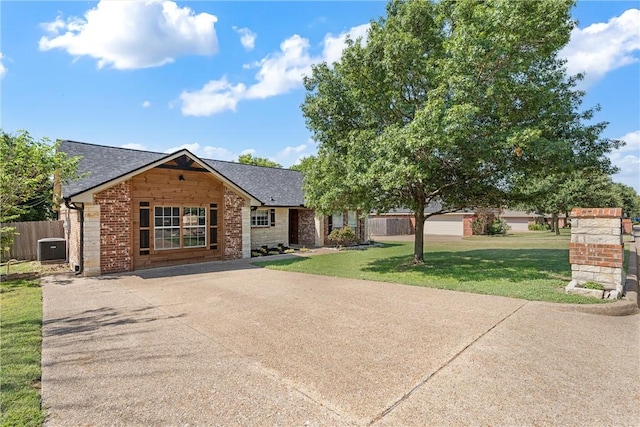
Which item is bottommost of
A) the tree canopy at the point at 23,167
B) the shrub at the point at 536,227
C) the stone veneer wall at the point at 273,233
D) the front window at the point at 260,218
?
the shrub at the point at 536,227

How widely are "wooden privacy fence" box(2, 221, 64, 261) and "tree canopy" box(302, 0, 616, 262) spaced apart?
12.9m

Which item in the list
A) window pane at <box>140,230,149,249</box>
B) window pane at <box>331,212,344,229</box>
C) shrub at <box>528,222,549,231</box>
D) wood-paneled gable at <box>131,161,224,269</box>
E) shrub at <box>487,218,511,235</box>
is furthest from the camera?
shrub at <box>528,222,549,231</box>

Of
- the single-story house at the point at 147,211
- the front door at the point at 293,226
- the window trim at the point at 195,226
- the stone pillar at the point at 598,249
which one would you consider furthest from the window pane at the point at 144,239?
the stone pillar at the point at 598,249

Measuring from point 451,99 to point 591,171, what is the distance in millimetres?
6722

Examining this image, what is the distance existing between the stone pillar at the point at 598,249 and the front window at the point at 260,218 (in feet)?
46.6

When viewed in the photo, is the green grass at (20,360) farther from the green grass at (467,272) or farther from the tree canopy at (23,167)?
the green grass at (467,272)

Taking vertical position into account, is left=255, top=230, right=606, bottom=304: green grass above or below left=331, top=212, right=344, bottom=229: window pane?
below

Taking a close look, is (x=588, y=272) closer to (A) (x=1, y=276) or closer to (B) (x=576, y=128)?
(B) (x=576, y=128)

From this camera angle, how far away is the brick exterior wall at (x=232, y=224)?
1498cm

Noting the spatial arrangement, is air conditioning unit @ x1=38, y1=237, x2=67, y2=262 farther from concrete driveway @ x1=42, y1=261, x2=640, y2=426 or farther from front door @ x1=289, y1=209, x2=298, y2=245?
front door @ x1=289, y1=209, x2=298, y2=245

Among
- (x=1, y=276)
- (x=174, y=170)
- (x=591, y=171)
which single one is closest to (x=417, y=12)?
(x=591, y=171)

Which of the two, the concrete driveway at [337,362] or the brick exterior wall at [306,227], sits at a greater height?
the brick exterior wall at [306,227]

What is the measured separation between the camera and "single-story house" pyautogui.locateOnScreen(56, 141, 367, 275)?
11.5m

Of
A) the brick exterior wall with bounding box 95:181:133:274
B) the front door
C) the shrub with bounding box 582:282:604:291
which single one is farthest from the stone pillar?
the front door
